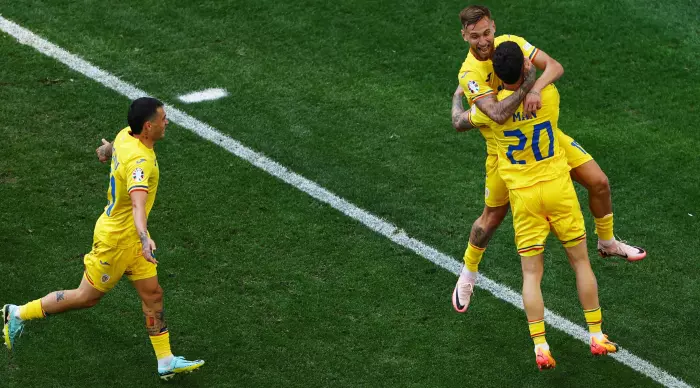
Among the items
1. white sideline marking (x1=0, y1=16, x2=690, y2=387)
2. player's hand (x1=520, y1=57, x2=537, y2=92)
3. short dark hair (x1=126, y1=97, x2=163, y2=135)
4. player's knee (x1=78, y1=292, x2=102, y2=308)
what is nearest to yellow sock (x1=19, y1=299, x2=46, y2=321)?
player's knee (x1=78, y1=292, x2=102, y2=308)

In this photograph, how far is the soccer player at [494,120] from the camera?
6824 millimetres

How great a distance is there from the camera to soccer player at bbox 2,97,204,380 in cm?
671

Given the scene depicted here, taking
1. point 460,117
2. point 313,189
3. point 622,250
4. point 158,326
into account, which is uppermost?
point 460,117

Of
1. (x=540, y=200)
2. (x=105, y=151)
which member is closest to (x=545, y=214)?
(x=540, y=200)

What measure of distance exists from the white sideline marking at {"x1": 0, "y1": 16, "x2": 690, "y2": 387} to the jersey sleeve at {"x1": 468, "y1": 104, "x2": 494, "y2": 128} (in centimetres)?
157

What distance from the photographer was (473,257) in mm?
7926

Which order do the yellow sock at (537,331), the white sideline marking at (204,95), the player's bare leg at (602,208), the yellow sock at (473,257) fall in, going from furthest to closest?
the white sideline marking at (204,95) < the yellow sock at (473,257) < the player's bare leg at (602,208) < the yellow sock at (537,331)

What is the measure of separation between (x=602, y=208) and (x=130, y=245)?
3.27m

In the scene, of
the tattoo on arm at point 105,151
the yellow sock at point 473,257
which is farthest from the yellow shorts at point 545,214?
the tattoo on arm at point 105,151

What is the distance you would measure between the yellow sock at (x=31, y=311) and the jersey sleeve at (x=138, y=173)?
1.16 metres

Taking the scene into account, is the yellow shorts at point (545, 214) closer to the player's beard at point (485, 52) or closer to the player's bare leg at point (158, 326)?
the player's beard at point (485, 52)

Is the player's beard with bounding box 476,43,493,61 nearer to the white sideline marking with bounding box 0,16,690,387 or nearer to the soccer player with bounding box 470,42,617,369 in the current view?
the soccer player with bounding box 470,42,617,369

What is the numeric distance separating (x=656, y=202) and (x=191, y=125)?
4.26 meters

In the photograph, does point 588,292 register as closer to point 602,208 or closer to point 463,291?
point 602,208
